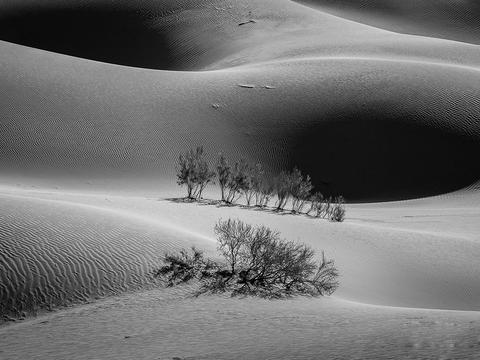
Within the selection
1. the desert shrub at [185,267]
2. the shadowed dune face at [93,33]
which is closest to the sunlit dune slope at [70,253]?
the desert shrub at [185,267]

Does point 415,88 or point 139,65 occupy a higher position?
point 139,65

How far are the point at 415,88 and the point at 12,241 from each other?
76.8 ft

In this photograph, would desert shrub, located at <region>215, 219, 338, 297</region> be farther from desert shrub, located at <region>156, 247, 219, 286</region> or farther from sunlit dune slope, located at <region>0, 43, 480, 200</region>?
sunlit dune slope, located at <region>0, 43, 480, 200</region>

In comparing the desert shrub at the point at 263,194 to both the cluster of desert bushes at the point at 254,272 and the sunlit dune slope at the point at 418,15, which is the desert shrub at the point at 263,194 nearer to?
the cluster of desert bushes at the point at 254,272

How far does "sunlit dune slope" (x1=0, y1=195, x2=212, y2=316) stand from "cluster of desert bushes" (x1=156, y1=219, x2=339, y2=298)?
44cm

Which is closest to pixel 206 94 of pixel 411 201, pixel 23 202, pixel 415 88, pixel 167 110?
pixel 167 110

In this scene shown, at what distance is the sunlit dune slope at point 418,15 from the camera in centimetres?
7188

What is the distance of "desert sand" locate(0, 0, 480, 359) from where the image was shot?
24.1 ft

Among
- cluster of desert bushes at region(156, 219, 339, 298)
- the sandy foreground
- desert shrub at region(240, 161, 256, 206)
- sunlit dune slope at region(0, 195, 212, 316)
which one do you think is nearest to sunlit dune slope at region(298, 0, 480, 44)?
desert shrub at region(240, 161, 256, 206)

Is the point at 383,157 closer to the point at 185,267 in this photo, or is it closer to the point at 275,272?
the point at 275,272

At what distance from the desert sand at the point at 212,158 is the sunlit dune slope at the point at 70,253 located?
3cm

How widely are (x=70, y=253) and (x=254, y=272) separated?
274 centimetres

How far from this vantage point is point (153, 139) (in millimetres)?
26984

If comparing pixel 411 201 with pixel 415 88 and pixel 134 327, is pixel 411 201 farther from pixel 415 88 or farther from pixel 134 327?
pixel 134 327
